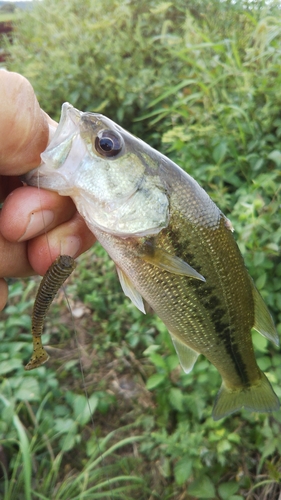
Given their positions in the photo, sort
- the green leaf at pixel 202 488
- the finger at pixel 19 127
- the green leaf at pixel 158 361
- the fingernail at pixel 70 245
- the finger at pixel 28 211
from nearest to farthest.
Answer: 1. the finger at pixel 19 127
2. the finger at pixel 28 211
3. the fingernail at pixel 70 245
4. the green leaf at pixel 202 488
5. the green leaf at pixel 158 361

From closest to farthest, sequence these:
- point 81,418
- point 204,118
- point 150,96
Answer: point 81,418
point 204,118
point 150,96

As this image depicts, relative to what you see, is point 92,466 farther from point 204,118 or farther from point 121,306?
point 204,118

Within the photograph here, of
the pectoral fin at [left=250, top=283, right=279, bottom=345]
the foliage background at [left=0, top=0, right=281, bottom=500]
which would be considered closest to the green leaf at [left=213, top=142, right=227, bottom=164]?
the foliage background at [left=0, top=0, right=281, bottom=500]

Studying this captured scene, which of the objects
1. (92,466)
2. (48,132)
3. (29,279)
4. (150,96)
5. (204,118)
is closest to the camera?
(48,132)

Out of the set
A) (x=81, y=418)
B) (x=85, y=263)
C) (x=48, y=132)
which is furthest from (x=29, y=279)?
(x=48, y=132)

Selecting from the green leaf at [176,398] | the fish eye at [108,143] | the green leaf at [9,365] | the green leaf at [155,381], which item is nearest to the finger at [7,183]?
the fish eye at [108,143]

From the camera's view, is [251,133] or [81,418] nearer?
[81,418]

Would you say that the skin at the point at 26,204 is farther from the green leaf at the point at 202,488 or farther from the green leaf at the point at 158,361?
the green leaf at the point at 202,488

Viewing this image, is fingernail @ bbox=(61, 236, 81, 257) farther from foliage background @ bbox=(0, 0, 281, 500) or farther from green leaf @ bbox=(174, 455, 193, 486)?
green leaf @ bbox=(174, 455, 193, 486)
